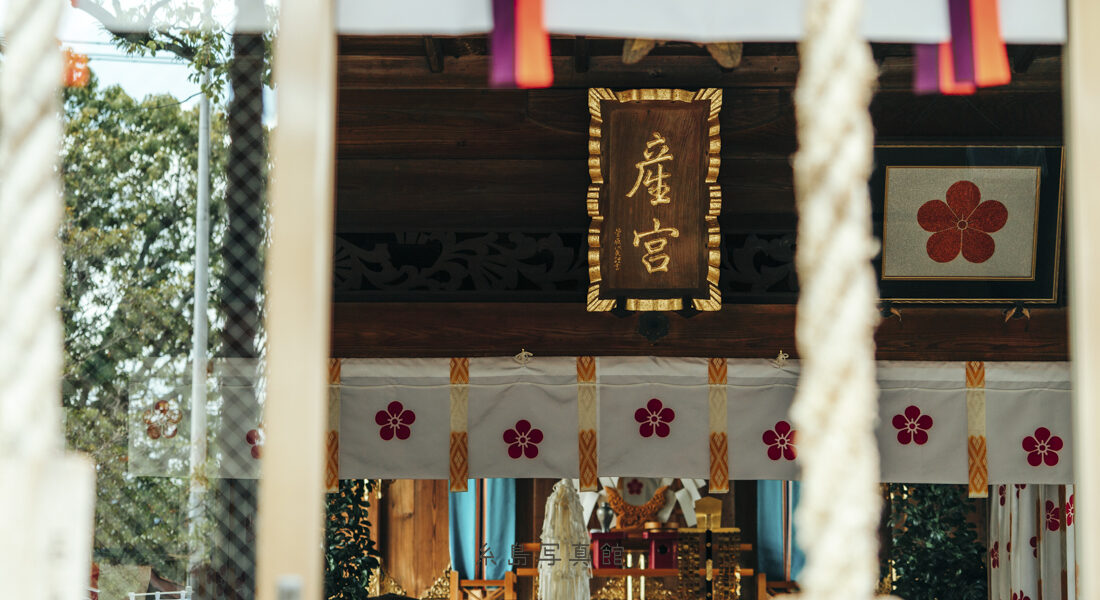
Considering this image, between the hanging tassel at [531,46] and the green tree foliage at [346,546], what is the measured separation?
16.1ft

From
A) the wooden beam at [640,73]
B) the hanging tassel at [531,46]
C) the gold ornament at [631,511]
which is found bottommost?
the gold ornament at [631,511]

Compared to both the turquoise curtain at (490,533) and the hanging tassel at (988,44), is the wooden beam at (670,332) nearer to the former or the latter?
the hanging tassel at (988,44)

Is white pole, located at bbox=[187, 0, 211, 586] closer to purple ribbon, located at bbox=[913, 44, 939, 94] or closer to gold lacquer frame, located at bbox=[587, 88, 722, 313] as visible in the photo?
gold lacquer frame, located at bbox=[587, 88, 722, 313]

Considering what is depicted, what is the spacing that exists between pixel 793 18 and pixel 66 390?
3467mm

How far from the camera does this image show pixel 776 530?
915 centimetres

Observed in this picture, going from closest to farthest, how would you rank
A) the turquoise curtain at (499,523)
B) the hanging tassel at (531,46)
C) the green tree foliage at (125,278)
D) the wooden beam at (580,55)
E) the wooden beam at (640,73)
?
the hanging tassel at (531,46) < the green tree foliage at (125,278) < the wooden beam at (580,55) < the wooden beam at (640,73) < the turquoise curtain at (499,523)

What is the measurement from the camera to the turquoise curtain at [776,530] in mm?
9102

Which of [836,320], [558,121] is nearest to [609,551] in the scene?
[558,121]

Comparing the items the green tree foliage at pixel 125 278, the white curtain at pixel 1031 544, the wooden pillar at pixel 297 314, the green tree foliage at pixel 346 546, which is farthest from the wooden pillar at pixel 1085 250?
the white curtain at pixel 1031 544

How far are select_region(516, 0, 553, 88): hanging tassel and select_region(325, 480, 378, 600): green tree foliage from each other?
4.90 metres

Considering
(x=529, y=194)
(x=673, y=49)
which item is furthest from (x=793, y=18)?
(x=529, y=194)

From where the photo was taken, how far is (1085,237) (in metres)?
1.46

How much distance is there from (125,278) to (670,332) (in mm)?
2474

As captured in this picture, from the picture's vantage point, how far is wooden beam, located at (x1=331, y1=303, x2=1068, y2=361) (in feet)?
17.1
